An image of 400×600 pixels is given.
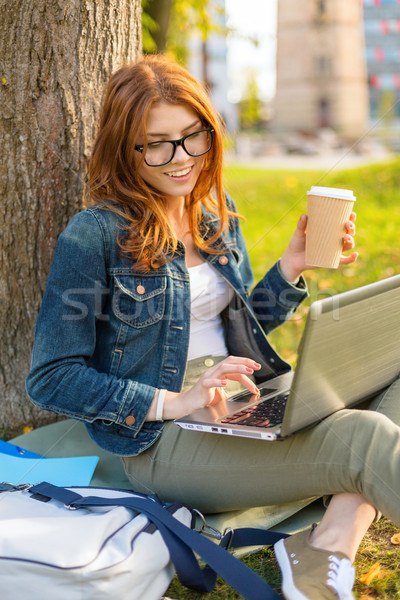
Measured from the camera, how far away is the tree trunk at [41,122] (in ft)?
8.85

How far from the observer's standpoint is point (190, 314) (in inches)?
93.8

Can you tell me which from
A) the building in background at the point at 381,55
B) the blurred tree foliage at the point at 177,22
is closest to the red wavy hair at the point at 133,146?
the blurred tree foliage at the point at 177,22

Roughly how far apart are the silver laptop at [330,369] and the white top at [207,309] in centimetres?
33

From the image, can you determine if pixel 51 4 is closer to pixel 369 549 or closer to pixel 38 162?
pixel 38 162

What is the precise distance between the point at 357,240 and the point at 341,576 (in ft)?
19.2

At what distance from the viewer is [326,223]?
2.19m

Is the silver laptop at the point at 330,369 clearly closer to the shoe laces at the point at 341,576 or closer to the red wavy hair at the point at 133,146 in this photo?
the shoe laces at the point at 341,576

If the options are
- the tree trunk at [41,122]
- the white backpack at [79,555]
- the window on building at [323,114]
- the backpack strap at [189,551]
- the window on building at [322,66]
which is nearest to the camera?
the white backpack at [79,555]

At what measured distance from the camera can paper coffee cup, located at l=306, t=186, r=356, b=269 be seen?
213cm

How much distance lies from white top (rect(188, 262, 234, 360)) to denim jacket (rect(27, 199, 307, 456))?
9 cm

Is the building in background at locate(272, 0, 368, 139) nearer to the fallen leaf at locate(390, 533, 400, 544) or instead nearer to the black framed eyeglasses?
the black framed eyeglasses

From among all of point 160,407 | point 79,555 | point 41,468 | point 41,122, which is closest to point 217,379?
point 160,407

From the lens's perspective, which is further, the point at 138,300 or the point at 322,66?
the point at 322,66

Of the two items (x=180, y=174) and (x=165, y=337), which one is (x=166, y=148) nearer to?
(x=180, y=174)
